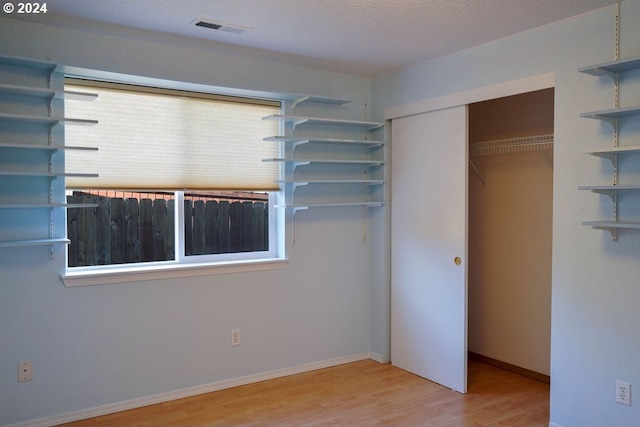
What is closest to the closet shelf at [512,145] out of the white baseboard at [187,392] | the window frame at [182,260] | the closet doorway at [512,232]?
the closet doorway at [512,232]

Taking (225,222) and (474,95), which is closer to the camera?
(474,95)

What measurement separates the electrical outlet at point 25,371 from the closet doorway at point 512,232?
3.43 m

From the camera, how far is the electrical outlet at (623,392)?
279 cm

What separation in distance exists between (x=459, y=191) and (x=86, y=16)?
266 centimetres

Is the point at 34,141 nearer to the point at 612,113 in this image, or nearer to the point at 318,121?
the point at 318,121

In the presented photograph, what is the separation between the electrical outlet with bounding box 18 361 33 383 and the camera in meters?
3.15

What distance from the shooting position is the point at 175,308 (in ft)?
12.1

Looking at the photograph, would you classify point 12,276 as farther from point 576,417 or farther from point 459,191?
point 576,417

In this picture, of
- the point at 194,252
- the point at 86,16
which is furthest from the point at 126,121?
the point at 194,252

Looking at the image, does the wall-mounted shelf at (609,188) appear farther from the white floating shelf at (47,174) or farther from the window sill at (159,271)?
the white floating shelf at (47,174)

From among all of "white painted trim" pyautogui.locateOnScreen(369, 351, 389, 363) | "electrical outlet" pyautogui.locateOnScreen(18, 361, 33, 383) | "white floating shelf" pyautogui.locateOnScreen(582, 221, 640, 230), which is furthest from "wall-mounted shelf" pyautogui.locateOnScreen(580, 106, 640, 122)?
"electrical outlet" pyautogui.locateOnScreen(18, 361, 33, 383)

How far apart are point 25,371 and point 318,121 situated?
2.59 meters

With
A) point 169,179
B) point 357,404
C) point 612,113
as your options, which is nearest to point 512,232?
point 612,113

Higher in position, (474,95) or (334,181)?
(474,95)
